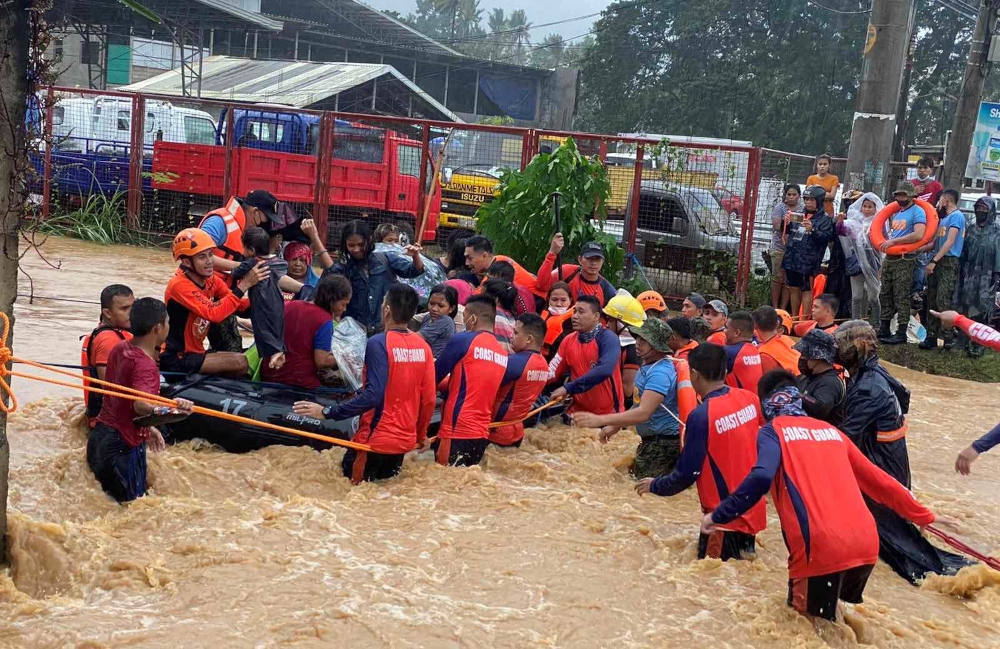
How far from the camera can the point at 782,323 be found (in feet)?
32.0

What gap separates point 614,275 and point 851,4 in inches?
1165

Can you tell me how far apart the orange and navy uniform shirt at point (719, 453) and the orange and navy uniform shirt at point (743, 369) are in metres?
1.71

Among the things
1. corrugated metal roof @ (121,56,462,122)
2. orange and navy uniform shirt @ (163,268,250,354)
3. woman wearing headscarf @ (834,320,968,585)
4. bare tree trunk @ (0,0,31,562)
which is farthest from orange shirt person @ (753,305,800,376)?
corrugated metal roof @ (121,56,462,122)

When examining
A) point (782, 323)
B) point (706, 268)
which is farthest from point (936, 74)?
point (782, 323)

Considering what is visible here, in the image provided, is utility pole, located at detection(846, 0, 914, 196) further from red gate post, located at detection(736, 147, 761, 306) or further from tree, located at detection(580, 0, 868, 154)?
tree, located at detection(580, 0, 868, 154)

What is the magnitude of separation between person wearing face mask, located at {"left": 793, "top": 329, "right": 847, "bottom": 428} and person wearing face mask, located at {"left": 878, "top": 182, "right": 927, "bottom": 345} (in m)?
7.52

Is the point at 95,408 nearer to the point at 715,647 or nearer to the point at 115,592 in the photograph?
the point at 115,592

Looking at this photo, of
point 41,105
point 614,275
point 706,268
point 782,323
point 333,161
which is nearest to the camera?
point 41,105

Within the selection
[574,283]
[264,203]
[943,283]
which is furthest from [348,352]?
[943,283]

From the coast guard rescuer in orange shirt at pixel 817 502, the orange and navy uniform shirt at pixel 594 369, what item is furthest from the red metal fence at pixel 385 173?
the coast guard rescuer in orange shirt at pixel 817 502

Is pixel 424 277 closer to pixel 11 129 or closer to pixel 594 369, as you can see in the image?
pixel 594 369

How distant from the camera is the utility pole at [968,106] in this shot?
630 inches

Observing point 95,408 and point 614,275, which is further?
point 614,275

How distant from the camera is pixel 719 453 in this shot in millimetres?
5840
